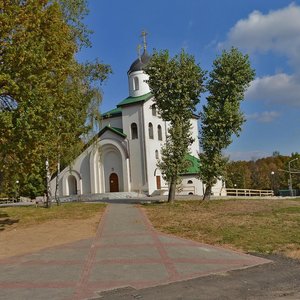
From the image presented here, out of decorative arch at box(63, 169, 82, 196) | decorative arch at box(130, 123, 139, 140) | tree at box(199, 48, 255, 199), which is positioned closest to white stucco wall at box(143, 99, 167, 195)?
decorative arch at box(130, 123, 139, 140)

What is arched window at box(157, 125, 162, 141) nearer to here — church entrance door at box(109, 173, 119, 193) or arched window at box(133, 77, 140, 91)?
arched window at box(133, 77, 140, 91)

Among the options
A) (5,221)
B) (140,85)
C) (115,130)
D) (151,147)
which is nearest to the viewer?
(5,221)

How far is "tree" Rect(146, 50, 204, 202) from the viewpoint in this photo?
2700 cm

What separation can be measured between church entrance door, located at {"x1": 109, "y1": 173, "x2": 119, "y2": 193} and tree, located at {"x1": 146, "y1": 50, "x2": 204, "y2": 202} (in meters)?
22.1

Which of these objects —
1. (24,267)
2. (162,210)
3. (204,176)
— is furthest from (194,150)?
(24,267)

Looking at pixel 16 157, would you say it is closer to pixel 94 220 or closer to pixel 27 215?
pixel 94 220

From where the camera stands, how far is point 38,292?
8.36 meters

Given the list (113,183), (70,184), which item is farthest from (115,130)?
(70,184)

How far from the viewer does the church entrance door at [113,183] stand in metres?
49.3

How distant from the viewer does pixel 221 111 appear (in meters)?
27.6

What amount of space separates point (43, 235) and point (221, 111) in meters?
15.2

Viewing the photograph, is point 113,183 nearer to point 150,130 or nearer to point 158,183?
point 158,183

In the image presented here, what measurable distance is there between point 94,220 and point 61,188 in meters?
34.1

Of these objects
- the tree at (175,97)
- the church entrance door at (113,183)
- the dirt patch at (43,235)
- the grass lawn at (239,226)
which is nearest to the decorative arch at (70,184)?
the church entrance door at (113,183)
